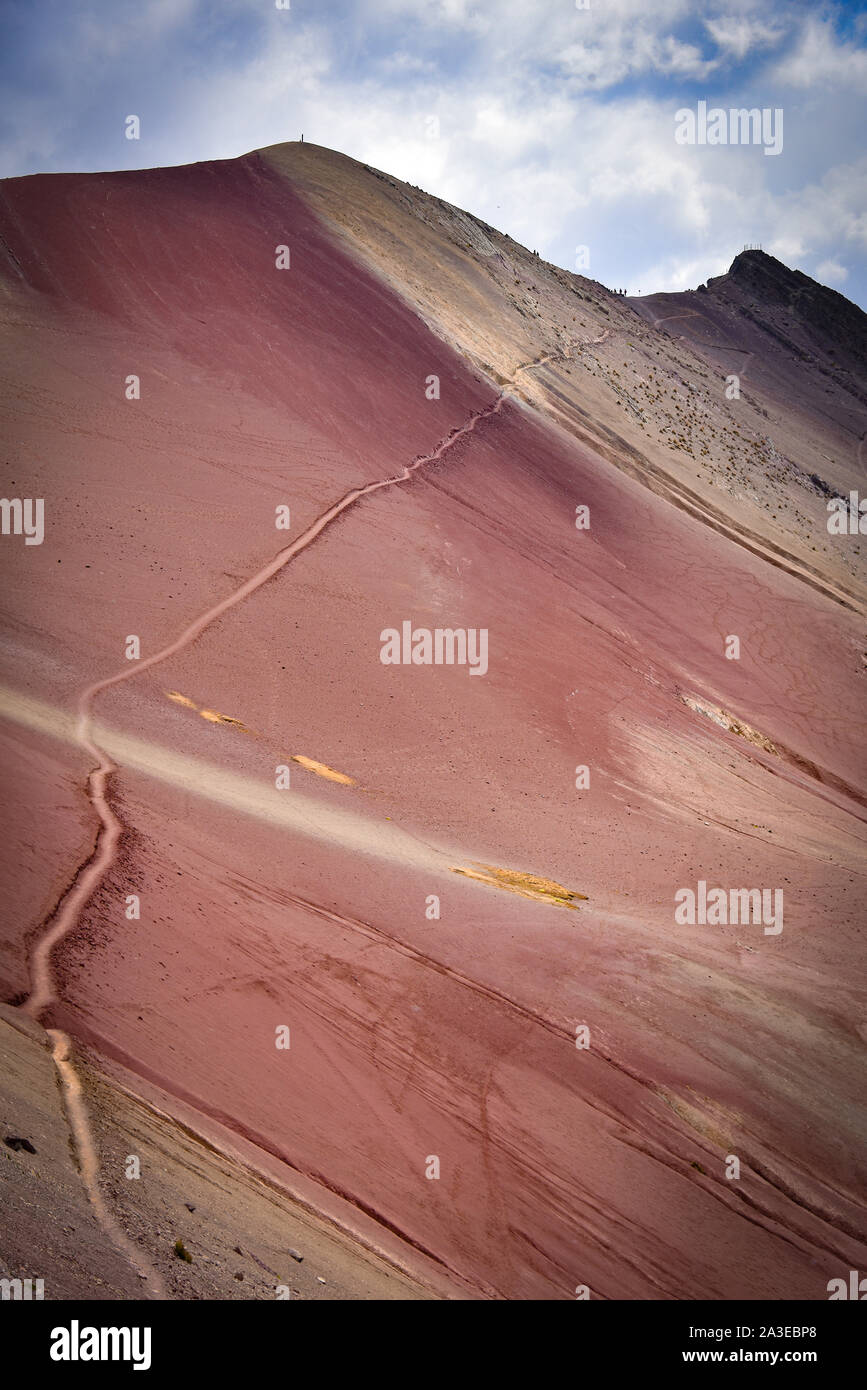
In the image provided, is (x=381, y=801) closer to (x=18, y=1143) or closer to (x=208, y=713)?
(x=208, y=713)

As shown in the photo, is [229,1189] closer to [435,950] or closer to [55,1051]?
[55,1051]

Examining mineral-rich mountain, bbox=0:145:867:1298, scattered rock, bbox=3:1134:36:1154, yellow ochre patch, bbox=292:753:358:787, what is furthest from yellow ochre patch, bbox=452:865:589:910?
scattered rock, bbox=3:1134:36:1154

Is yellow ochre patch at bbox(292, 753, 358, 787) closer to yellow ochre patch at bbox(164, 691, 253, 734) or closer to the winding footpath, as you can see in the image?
yellow ochre patch at bbox(164, 691, 253, 734)

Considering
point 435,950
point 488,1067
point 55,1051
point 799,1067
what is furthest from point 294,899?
point 799,1067

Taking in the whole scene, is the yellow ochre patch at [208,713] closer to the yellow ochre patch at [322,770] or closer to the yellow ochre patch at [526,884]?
the yellow ochre patch at [322,770]

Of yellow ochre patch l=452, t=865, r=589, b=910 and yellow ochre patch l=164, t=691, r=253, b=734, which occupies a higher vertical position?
yellow ochre patch l=164, t=691, r=253, b=734

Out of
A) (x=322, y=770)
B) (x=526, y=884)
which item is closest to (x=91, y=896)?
(x=322, y=770)
